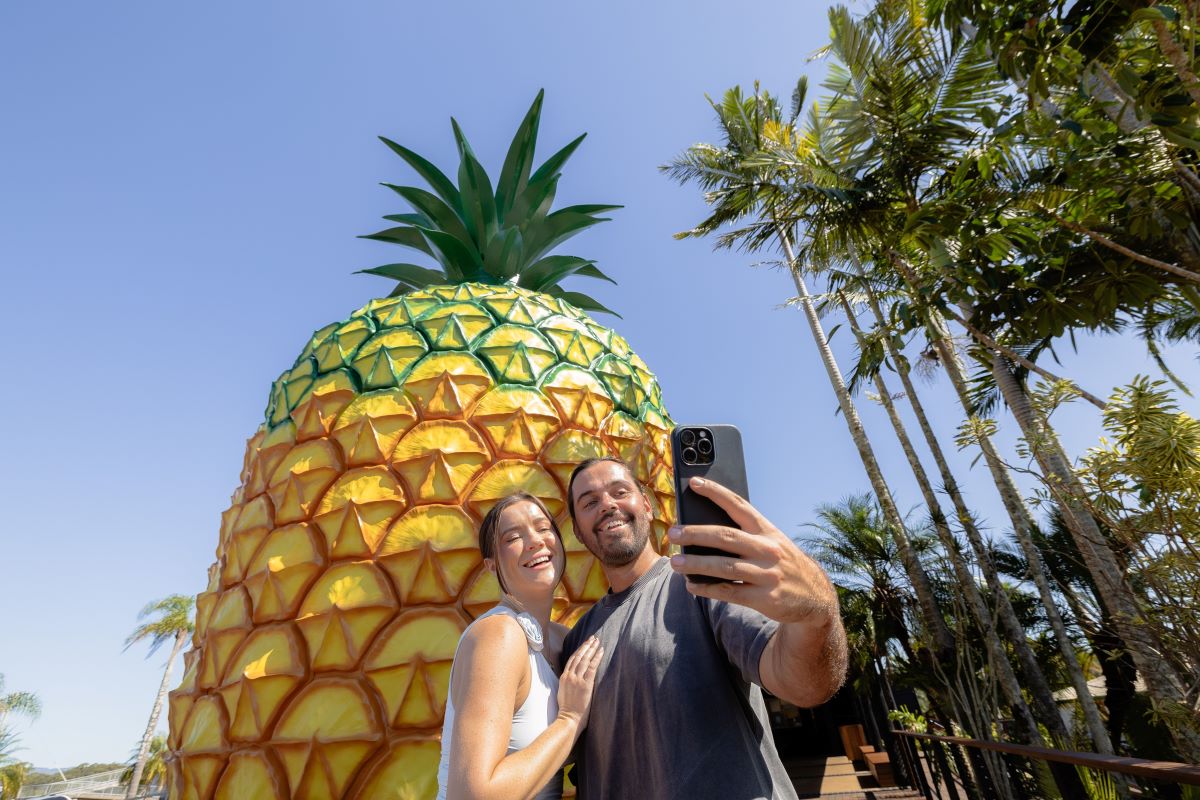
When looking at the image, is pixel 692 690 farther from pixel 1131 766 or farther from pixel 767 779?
pixel 1131 766

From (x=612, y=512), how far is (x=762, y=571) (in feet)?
2.40

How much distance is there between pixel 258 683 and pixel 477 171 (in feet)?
13.6

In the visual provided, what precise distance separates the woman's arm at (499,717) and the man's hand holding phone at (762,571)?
0.63 metres

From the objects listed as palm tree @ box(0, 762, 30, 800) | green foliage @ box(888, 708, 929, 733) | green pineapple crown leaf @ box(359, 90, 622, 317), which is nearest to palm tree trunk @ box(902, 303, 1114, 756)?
green foliage @ box(888, 708, 929, 733)

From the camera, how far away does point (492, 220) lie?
500 centimetres

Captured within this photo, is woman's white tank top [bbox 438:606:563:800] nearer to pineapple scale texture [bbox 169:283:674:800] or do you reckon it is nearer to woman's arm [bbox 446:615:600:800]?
woman's arm [bbox 446:615:600:800]

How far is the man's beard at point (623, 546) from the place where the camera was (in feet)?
5.32

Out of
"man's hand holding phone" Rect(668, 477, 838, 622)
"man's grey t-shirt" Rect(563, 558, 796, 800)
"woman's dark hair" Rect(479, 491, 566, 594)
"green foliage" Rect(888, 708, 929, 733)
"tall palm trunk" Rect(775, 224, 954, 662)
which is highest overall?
"tall palm trunk" Rect(775, 224, 954, 662)

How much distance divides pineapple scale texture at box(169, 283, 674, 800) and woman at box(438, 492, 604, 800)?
959 millimetres

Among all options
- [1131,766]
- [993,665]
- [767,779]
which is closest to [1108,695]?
[993,665]

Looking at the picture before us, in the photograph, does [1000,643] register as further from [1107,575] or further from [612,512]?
[612,512]

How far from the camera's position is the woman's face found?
5.62ft

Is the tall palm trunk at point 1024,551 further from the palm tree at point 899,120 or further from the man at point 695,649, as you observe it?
the man at point 695,649

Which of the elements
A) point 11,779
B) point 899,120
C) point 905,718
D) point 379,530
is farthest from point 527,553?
point 11,779
